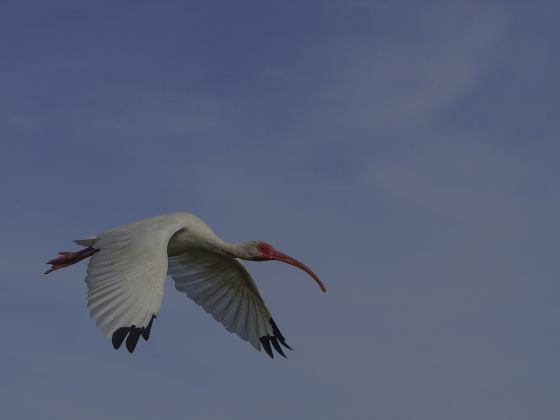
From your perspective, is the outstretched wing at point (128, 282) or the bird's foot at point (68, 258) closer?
the outstretched wing at point (128, 282)

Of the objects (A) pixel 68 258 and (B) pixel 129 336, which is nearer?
(B) pixel 129 336

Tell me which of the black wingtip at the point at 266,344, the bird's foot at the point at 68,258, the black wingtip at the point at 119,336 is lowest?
the black wingtip at the point at 119,336

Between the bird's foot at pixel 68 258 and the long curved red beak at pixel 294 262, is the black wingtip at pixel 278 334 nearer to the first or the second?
the long curved red beak at pixel 294 262

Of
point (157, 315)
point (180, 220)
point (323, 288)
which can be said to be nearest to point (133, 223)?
point (180, 220)

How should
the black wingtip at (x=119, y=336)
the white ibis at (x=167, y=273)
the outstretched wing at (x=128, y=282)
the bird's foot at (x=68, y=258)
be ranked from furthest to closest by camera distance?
the bird's foot at (x=68, y=258)
the white ibis at (x=167, y=273)
the outstretched wing at (x=128, y=282)
the black wingtip at (x=119, y=336)

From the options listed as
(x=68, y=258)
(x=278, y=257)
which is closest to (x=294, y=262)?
(x=278, y=257)

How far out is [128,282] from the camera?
1550 cm

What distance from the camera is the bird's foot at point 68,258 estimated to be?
19891 mm

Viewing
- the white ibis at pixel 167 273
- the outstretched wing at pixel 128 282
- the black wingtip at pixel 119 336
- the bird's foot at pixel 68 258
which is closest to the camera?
the black wingtip at pixel 119 336

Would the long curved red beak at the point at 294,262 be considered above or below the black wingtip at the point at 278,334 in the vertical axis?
above

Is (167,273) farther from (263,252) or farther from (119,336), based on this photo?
(119,336)

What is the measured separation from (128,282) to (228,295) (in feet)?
19.1

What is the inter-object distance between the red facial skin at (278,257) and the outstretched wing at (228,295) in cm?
86

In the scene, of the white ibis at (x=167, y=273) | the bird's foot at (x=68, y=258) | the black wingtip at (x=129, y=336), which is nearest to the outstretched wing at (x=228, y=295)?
the white ibis at (x=167, y=273)
